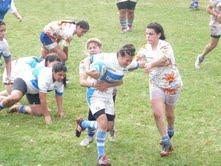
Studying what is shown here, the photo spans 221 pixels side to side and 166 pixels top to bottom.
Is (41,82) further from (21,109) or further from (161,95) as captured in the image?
(161,95)

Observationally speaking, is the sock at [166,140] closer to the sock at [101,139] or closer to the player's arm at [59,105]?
the sock at [101,139]

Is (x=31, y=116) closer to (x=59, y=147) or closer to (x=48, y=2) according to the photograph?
(x=59, y=147)

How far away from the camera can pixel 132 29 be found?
1500cm

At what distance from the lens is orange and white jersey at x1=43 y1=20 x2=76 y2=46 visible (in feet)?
30.0

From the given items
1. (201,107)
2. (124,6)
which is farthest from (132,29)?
(201,107)

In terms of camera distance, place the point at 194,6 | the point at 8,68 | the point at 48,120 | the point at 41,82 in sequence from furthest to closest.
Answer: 1. the point at 194,6
2. the point at 8,68
3. the point at 48,120
4. the point at 41,82

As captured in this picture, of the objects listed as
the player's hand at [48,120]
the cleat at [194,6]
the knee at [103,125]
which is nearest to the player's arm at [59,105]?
the player's hand at [48,120]

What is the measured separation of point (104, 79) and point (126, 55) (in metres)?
0.40

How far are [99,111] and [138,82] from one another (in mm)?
3887

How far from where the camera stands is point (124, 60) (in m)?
6.08

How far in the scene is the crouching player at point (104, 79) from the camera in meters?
6.07

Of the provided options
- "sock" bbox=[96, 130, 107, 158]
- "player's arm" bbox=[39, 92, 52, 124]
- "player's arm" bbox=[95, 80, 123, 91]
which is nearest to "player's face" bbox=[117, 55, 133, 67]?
"player's arm" bbox=[95, 80, 123, 91]

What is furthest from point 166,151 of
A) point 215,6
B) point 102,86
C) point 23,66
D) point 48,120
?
point 215,6

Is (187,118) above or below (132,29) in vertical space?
below
